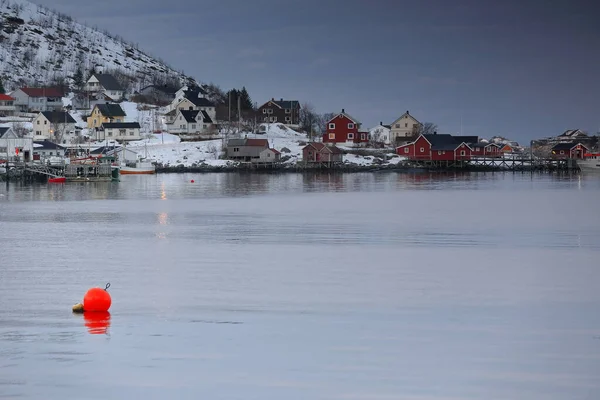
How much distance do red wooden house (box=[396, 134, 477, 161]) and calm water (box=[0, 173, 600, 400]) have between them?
2822 inches

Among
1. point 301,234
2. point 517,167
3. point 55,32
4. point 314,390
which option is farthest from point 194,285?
point 55,32

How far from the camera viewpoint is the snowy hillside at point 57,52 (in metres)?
150

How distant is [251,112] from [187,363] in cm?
10810

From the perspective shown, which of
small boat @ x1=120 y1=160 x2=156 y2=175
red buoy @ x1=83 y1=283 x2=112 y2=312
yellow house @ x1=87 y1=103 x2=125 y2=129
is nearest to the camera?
red buoy @ x1=83 y1=283 x2=112 y2=312

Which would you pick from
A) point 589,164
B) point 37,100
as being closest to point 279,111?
point 37,100

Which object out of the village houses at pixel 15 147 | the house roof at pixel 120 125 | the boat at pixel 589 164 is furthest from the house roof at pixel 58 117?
the boat at pixel 589 164

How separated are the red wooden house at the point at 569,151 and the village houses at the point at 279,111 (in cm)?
3670

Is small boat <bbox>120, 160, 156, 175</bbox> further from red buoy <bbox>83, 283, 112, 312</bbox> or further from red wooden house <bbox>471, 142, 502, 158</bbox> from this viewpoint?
red buoy <bbox>83, 283, 112, 312</bbox>

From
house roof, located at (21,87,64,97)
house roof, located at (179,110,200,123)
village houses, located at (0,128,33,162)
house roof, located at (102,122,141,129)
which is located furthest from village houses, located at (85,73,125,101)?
village houses, located at (0,128,33,162)

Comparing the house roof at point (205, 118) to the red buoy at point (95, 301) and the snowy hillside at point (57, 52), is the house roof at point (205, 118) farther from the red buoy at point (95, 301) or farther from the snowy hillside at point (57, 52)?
the red buoy at point (95, 301)

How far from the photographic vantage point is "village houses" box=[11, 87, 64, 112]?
378 ft

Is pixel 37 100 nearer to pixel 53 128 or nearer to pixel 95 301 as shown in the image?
pixel 53 128

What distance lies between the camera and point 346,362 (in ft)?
37.5

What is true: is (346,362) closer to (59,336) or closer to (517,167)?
(59,336)
